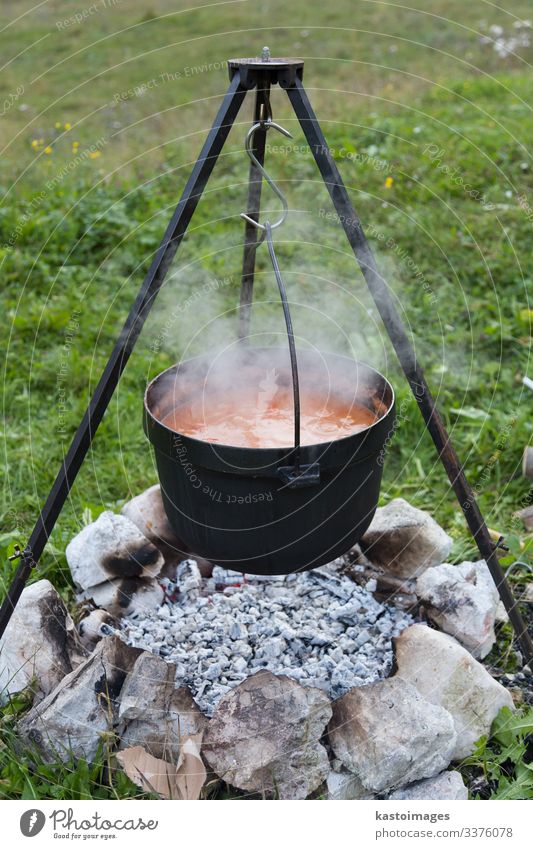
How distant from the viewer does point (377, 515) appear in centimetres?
284

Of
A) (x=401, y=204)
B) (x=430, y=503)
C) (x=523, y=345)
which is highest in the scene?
(x=401, y=204)

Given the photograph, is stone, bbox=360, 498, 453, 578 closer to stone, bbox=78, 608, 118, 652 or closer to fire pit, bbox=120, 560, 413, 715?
fire pit, bbox=120, 560, 413, 715

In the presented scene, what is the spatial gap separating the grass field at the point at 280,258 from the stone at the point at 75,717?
0.09 m

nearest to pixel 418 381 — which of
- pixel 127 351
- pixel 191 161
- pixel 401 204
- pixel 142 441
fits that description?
pixel 127 351

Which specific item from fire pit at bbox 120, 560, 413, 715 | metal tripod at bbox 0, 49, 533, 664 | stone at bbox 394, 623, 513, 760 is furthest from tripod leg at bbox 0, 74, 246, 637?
stone at bbox 394, 623, 513, 760

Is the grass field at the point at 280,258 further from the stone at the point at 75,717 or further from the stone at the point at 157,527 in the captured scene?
the stone at the point at 157,527

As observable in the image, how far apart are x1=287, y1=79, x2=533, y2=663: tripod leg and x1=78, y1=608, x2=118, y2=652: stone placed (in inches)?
47.0

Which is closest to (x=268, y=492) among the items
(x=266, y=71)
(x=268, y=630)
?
(x=268, y=630)

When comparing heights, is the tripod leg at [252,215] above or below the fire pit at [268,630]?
above

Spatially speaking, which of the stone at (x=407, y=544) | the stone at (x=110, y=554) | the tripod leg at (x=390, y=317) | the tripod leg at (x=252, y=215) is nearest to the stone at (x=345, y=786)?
the tripod leg at (x=390, y=317)

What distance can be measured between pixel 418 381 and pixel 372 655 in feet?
2.90

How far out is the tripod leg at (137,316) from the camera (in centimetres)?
196

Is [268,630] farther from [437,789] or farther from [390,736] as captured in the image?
[437,789]
